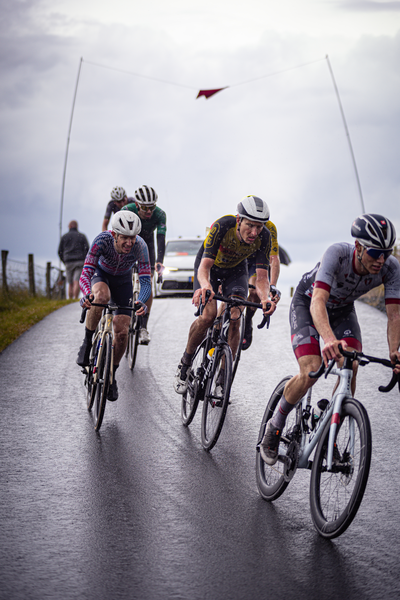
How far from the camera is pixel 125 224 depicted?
6832 mm

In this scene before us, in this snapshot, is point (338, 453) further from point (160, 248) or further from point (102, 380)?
point (160, 248)

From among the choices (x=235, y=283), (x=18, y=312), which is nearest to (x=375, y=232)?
(x=235, y=283)

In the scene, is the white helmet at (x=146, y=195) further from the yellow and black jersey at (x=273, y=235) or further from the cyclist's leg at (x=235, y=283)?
the cyclist's leg at (x=235, y=283)

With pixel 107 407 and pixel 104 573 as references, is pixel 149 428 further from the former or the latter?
pixel 104 573

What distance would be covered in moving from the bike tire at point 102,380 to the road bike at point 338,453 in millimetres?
2232

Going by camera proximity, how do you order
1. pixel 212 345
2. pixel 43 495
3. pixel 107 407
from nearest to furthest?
pixel 43 495 < pixel 212 345 < pixel 107 407

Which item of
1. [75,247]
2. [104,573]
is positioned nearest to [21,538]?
[104,573]

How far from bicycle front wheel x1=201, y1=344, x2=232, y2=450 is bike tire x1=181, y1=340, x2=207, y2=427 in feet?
0.76

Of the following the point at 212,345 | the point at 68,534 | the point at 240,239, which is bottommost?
the point at 68,534

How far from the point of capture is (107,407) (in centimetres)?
735

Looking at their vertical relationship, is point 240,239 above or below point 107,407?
above

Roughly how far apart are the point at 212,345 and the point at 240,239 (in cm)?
110

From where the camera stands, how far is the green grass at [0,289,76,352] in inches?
473

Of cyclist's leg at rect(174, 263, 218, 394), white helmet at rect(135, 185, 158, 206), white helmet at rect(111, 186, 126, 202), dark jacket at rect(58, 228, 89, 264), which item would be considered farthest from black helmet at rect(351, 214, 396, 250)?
dark jacket at rect(58, 228, 89, 264)
